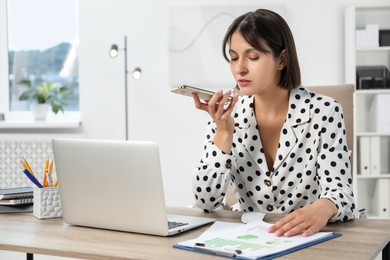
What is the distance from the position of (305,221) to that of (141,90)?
126 inches

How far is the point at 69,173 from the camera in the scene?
1458 millimetres

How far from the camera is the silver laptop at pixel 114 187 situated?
1.33 m

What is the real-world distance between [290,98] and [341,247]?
65 cm

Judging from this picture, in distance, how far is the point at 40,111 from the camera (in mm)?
4590

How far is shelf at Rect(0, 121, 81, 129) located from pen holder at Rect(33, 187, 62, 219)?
2931mm

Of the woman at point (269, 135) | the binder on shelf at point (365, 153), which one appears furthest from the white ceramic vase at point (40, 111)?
the woman at point (269, 135)

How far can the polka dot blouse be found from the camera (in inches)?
65.1

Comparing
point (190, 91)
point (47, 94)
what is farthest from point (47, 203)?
point (47, 94)

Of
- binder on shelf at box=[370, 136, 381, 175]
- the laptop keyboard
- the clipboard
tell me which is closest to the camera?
the clipboard

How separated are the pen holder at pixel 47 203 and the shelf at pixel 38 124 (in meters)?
2.93

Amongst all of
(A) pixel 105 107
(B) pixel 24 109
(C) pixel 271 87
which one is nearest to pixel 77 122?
(A) pixel 105 107

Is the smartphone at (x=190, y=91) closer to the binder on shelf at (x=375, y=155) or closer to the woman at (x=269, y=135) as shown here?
the woman at (x=269, y=135)

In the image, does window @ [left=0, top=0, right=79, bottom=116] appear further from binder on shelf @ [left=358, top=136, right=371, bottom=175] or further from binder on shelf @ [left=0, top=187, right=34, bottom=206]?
binder on shelf @ [left=0, top=187, right=34, bottom=206]

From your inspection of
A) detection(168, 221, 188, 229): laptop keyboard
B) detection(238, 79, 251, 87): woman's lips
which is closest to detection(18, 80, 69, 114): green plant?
detection(238, 79, 251, 87): woman's lips
